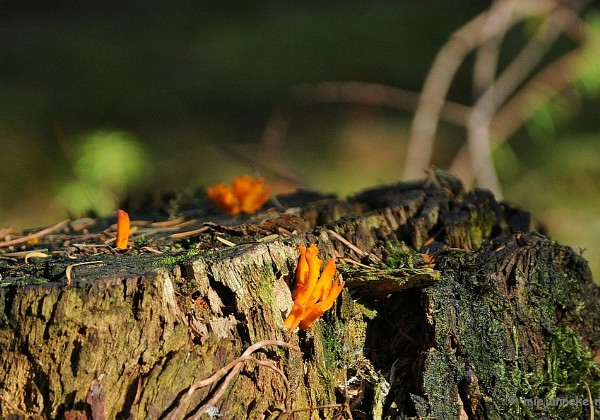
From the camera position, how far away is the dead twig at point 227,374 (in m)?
1.81

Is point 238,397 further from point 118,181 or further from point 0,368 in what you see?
point 118,181

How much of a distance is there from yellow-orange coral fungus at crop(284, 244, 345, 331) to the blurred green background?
10.6 feet

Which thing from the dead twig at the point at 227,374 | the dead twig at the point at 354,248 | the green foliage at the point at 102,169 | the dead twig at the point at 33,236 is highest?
the green foliage at the point at 102,169

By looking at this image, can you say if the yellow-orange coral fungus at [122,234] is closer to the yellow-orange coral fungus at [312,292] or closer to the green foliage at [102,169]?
the yellow-orange coral fungus at [312,292]

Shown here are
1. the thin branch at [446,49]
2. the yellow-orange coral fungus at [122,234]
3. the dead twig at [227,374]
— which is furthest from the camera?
the thin branch at [446,49]

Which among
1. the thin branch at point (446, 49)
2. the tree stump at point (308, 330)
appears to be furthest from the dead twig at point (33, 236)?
the thin branch at point (446, 49)

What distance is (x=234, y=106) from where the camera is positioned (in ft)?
30.6

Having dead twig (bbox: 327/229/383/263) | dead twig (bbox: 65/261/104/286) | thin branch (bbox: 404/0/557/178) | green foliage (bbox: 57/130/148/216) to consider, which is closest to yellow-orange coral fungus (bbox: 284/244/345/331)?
dead twig (bbox: 327/229/383/263)

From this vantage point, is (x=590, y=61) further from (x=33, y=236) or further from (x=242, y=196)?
(x=33, y=236)

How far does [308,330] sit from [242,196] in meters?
0.79

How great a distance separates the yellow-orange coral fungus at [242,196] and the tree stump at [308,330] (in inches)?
3.9

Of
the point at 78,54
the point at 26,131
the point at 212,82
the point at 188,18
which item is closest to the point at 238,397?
the point at 26,131

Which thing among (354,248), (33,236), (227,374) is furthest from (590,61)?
(227,374)

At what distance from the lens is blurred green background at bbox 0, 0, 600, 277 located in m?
6.67
